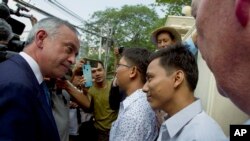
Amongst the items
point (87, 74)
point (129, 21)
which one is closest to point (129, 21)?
point (129, 21)

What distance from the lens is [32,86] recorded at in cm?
199

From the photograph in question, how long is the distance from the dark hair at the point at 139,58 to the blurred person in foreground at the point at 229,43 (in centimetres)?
253

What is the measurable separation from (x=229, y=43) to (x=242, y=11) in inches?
2.4

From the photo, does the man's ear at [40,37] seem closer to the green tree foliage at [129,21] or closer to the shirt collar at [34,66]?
A: the shirt collar at [34,66]

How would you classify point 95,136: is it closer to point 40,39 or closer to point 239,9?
point 40,39

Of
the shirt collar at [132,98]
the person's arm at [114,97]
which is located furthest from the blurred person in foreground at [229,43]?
the person's arm at [114,97]

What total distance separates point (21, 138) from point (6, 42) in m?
1.27

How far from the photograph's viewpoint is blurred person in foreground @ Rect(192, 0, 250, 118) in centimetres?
54

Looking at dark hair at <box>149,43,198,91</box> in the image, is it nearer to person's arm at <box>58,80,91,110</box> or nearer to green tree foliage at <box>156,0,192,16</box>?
person's arm at <box>58,80,91,110</box>

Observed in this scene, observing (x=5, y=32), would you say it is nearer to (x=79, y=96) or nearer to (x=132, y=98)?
(x=132, y=98)

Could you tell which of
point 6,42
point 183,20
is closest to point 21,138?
point 6,42

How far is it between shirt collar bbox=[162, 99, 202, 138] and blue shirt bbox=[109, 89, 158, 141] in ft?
1.63

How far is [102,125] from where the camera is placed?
4.79m

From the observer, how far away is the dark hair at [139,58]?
3.20 meters
